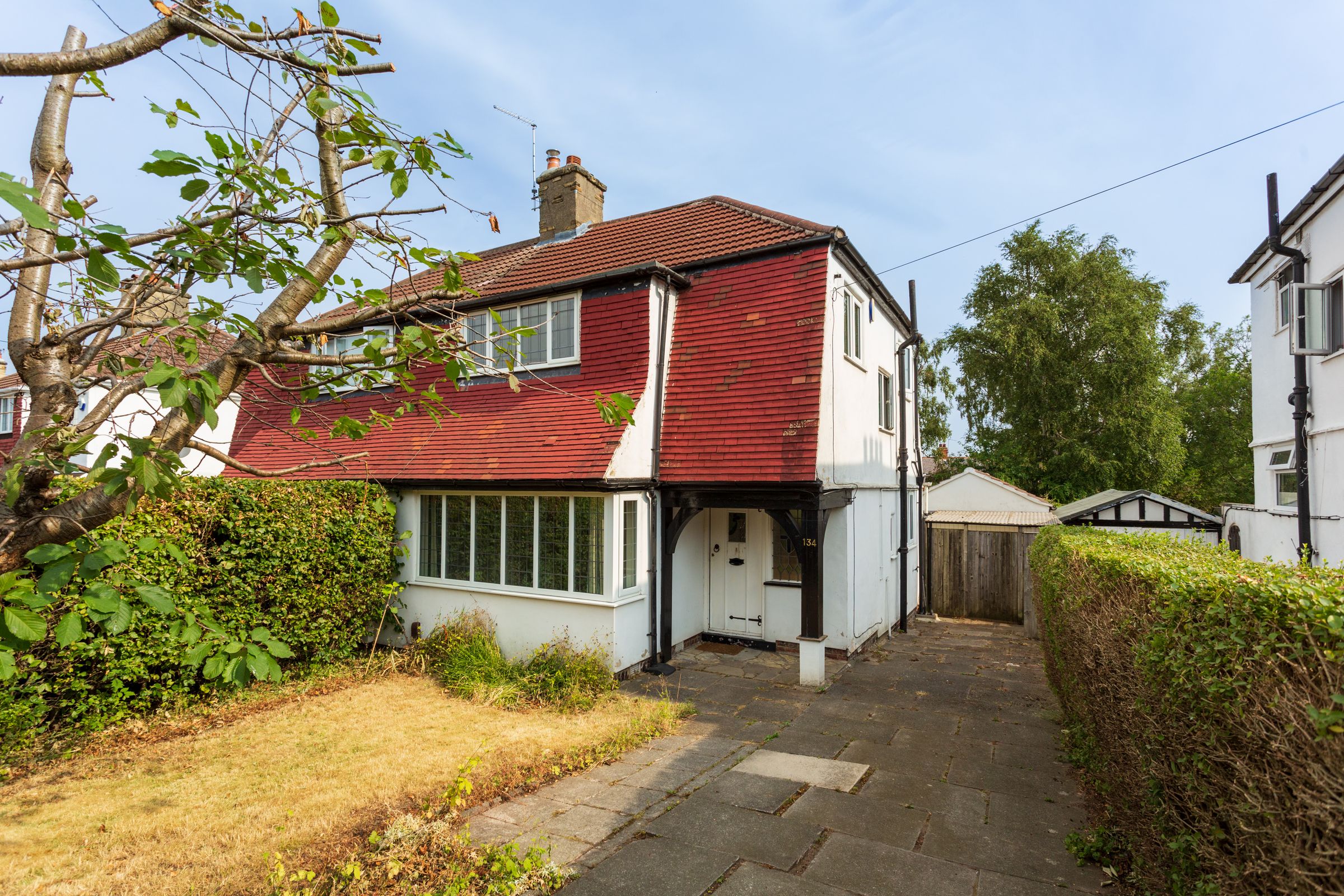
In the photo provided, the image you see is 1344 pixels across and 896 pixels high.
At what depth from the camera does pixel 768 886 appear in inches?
163

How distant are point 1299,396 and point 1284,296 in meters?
2.51

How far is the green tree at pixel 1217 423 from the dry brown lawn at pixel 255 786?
1453 inches

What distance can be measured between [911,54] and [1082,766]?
7.29 metres

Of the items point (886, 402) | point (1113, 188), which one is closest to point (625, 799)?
point (1113, 188)

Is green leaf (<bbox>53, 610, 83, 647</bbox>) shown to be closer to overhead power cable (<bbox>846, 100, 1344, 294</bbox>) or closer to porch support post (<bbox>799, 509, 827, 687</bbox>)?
porch support post (<bbox>799, 509, 827, 687</bbox>)

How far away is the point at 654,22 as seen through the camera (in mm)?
6137

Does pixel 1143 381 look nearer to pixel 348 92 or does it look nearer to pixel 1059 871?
pixel 1059 871

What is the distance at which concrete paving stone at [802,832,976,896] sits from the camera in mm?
4152

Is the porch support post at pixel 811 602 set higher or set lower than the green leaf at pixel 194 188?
lower

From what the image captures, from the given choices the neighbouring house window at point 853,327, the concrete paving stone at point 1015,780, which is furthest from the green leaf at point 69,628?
the neighbouring house window at point 853,327

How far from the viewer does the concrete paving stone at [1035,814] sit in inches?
197

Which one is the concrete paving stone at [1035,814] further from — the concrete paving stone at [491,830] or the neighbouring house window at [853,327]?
the neighbouring house window at [853,327]

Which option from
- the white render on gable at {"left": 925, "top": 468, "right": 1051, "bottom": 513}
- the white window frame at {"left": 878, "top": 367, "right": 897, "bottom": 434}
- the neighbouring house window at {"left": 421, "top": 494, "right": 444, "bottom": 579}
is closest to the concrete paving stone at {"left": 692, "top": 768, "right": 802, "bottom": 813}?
the neighbouring house window at {"left": 421, "top": 494, "right": 444, "bottom": 579}

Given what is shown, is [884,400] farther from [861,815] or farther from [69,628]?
[69,628]
